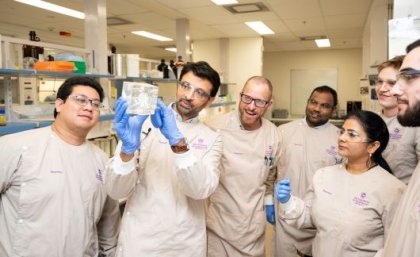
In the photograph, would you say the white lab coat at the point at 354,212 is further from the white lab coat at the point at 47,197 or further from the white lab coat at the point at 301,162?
the white lab coat at the point at 47,197

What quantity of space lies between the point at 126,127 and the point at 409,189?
1.03 metres

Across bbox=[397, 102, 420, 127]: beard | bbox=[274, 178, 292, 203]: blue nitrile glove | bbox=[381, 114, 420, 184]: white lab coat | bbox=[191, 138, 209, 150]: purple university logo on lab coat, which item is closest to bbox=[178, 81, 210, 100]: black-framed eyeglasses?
bbox=[191, 138, 209, 150]: purple university logo on lab coat

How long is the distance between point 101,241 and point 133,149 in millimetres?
722

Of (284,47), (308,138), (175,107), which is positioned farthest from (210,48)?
(175,107)

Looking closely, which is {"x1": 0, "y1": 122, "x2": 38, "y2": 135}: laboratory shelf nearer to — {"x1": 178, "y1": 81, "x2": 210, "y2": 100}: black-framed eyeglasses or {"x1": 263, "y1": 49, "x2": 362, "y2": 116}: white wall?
{"x1": 178, "y1": 81, "x2": 210, "y2": 100}: black-framed eyeglasses

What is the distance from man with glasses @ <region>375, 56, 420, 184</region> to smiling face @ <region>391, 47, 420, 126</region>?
2.23ft

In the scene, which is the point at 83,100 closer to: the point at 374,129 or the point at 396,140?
the point at 374,129

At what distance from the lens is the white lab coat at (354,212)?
4.86ft

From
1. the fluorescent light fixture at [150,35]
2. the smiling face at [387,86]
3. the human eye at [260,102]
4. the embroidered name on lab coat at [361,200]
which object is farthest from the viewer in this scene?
the fluorescent light fixture at [150,35]

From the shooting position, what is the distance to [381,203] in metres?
1.48

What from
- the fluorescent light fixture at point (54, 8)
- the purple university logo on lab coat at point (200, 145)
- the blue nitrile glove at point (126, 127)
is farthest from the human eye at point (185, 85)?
the fluorescent light fixture at point (54, 8)

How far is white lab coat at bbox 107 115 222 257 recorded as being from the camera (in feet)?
4.62

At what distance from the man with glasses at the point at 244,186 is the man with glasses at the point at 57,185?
2.20ft

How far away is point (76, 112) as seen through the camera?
1.55 metres
